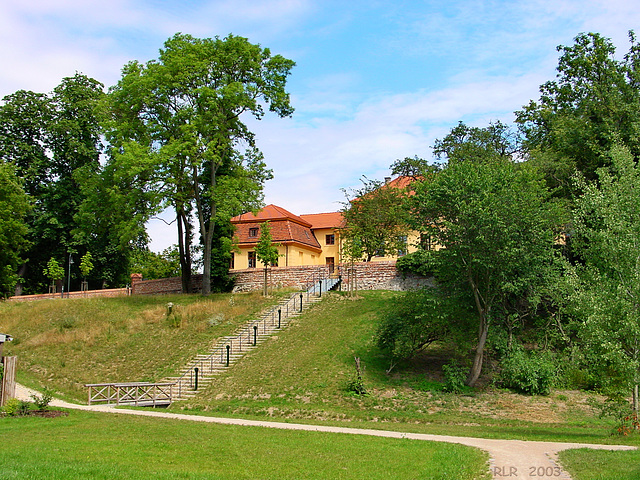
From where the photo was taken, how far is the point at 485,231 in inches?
810

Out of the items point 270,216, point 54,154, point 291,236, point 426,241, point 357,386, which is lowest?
point 357,386

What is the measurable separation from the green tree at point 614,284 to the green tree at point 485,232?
14.3ft

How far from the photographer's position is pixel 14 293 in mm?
47062

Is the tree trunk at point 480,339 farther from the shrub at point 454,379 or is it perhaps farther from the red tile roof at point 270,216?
the red tile roof at point 270,216

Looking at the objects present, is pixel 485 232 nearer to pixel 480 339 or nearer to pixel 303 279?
pixel 480 339

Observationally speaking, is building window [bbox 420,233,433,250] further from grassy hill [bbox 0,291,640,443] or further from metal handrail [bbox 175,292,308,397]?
metal handrail [bbox 175,292,308,397]

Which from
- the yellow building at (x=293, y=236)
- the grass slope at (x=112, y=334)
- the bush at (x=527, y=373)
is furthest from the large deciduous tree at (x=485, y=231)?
the yellow building at (x=293, y=236)

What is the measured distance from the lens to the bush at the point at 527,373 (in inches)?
819

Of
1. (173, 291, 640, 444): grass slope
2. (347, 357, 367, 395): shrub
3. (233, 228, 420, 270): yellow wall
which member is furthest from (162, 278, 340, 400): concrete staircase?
(233, 228, 420, 270): yellow wall

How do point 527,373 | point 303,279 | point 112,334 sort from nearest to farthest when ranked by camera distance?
point 527,373
point 112,334
point 303,279

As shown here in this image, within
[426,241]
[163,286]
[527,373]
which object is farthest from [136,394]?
[163,286]

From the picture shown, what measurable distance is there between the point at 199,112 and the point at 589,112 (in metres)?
21.4

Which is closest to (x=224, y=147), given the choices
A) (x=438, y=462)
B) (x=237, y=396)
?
(x=237, y=396)

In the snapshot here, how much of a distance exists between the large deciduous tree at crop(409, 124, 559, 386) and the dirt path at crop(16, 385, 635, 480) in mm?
8233
